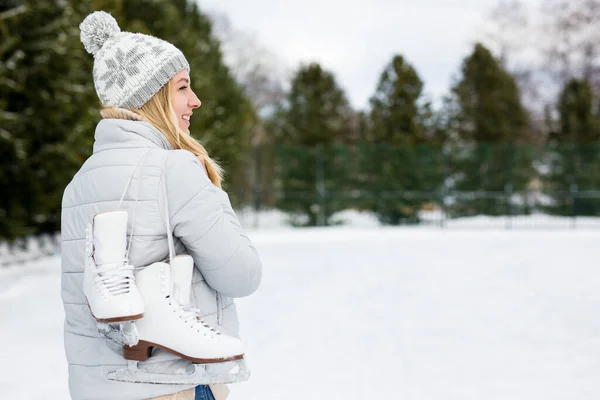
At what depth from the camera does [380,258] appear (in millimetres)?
13172

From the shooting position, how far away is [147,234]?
1.62 meters

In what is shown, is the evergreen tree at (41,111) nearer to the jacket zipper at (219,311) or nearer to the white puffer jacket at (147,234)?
the white puffer jacket at (147,234)

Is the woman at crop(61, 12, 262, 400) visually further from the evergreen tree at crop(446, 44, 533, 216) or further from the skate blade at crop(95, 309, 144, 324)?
the evergreen tree at crop(446, 44, 533, 216)

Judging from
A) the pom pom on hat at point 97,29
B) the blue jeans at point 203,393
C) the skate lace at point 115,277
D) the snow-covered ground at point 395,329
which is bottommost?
the snow-covered ground at point 395,329

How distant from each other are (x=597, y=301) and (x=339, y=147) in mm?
13973

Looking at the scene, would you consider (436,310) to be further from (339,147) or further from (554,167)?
(554,167)

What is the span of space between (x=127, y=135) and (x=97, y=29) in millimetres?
324

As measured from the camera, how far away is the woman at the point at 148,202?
162 centimetres

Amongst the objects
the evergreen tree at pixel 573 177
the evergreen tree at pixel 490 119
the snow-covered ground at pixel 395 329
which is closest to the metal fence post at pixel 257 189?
the evergreen tree at pixel 490 119

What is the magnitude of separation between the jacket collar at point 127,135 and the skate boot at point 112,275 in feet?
0.73

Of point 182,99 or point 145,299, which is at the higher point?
point 182,99

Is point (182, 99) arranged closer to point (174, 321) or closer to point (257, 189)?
point (174, 321)

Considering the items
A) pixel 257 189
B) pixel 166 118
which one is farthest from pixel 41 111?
pixel 166 118

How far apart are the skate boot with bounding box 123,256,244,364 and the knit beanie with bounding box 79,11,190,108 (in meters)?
0.46
